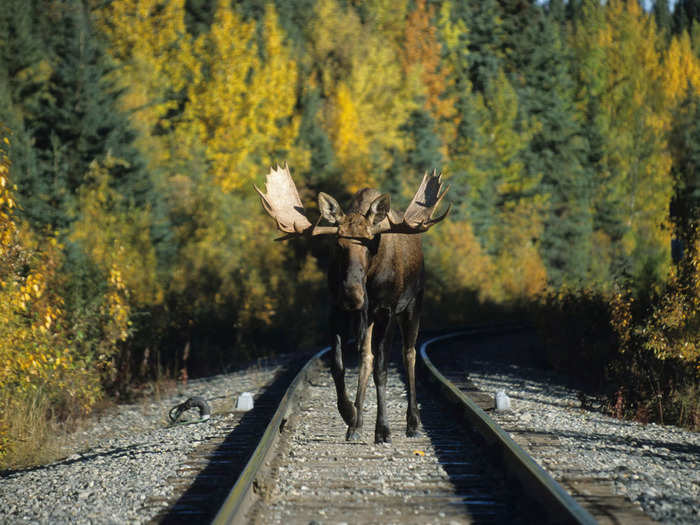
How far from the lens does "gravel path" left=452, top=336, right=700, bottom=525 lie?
589 cm

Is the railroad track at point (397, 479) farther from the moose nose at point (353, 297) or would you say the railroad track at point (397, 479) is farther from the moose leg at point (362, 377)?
the moose nose at point (353, 297)

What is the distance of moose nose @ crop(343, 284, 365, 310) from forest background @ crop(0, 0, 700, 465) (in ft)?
13.1

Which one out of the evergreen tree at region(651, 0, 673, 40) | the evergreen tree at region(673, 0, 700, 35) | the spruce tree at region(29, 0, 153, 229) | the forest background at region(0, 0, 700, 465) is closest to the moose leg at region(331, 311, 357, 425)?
the forest background at region(0, 0, 700, 465)

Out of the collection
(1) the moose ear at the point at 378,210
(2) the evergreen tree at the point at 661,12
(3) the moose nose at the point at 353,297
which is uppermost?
(2) the evergreen tree at the point at 661,12

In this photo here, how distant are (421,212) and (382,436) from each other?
92.3 inches

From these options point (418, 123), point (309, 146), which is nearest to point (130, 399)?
point (309, 146)

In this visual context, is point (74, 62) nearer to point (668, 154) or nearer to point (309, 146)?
point (309, 146)

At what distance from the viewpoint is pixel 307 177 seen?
36.9m

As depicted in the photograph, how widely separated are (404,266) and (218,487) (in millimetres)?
3232

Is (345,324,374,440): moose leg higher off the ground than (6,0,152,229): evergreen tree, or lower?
lower

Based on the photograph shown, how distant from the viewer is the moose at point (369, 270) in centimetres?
755

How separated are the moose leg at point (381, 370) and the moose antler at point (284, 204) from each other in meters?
1.24

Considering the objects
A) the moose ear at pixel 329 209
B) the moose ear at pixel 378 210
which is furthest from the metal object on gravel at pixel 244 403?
the moose ear at pixel 378 210

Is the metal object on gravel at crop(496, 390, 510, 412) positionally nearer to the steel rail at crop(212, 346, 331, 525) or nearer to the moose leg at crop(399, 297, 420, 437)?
the moose leg at crop(399, 297, 420, 437)
